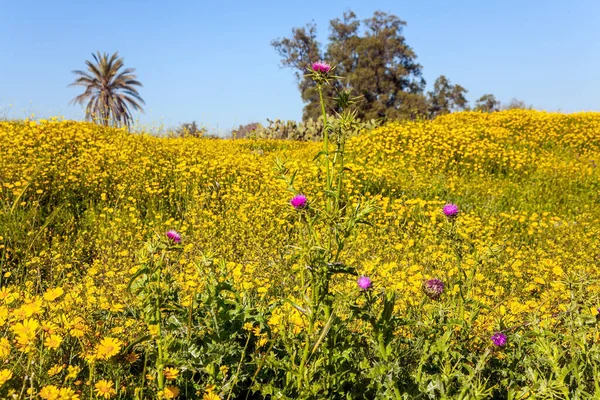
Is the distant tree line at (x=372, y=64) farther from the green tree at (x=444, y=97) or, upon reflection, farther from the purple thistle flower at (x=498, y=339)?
the purple thistle flower at (x=498, y=339)

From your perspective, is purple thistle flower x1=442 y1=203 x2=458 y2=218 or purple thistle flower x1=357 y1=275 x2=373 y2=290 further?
purple thistle flower x1=442 y1=203 x2=458 y2=218

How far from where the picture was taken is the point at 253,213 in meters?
5.96

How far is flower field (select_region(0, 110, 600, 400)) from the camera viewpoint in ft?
6.48

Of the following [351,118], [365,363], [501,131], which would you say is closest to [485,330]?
→ [365,363]

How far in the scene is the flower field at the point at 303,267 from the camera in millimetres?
1976

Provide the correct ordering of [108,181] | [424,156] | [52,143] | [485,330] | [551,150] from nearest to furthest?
[485,330]
[108,181]
[52,143]
[424,156]
[551,150]

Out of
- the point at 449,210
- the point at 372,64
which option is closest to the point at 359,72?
the point at 372,64

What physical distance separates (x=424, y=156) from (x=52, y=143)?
6.59 meters

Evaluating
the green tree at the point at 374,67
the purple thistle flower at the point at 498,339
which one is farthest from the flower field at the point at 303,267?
the green tree at the point at 374,67

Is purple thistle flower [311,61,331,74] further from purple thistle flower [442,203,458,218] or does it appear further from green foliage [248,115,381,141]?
green foliage [248,115,381,141]

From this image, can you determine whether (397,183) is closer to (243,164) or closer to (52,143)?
(243,164)

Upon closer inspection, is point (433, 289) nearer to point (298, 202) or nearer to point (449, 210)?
point (449, 210)

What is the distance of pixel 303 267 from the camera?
1890 millimetres

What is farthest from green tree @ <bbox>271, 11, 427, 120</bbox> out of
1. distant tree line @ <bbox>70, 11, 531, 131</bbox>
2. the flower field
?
the flower field
